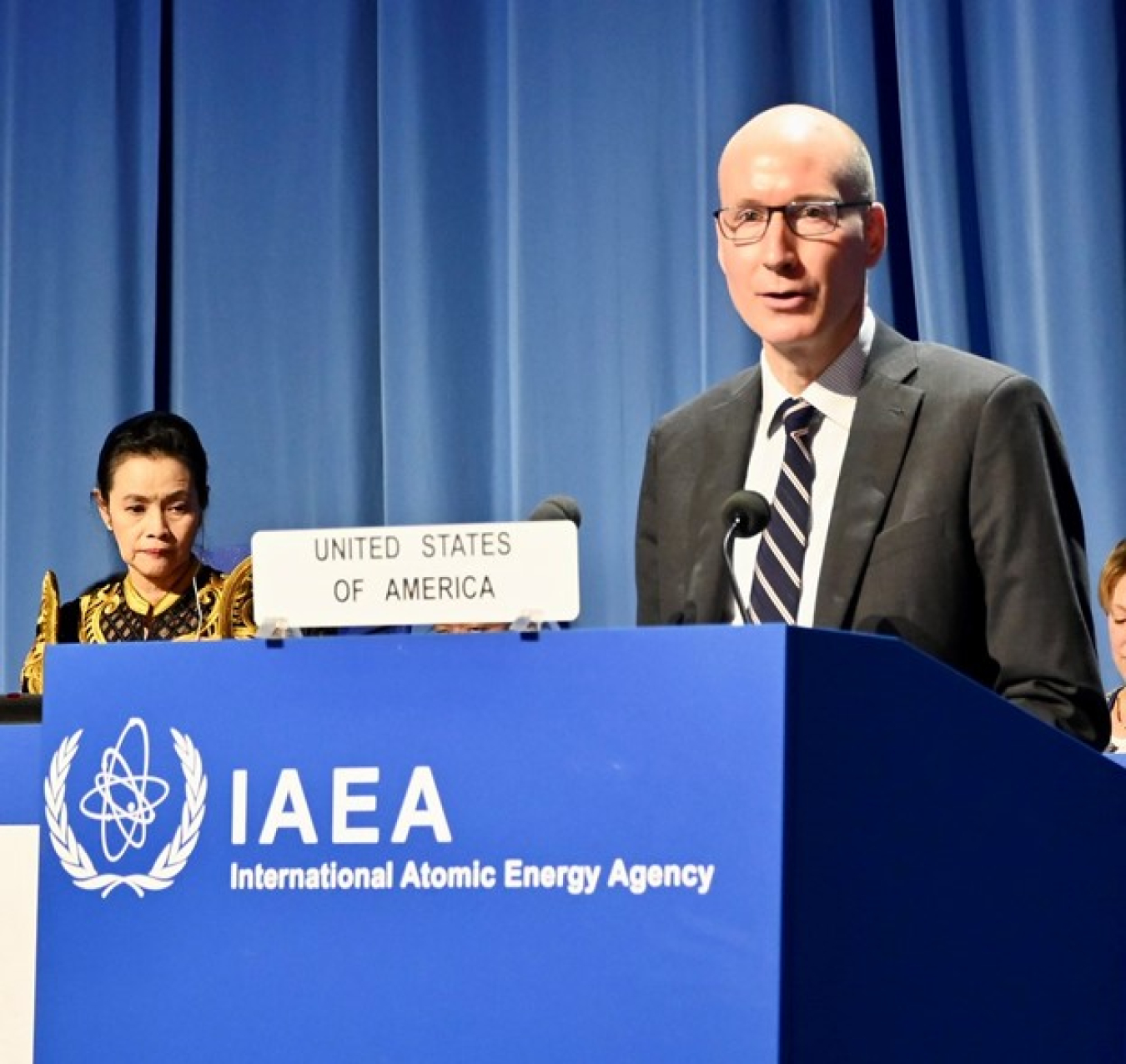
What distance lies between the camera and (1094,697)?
1.92 meters

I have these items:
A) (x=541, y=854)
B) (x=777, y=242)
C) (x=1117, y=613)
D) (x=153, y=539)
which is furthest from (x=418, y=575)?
(x=1117, y=613)

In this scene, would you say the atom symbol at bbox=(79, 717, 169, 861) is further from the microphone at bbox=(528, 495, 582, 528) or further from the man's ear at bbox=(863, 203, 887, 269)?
the man's ear at bbox=(863, 203, 887, 269)

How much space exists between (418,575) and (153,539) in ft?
7.71

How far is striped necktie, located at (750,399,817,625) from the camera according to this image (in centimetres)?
205

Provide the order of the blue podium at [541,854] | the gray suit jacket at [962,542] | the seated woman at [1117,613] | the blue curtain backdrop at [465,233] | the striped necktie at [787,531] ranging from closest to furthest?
1. the blue podium at [541,854]
2. the gray suit jacket at [962,542]
3. the striped necktie at [787,531]
4. the seated woman at [1117,613]
5. the blue curtain backdrop at [465,233]

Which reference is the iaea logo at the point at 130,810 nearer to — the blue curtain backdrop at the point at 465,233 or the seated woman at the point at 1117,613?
the seated woman at the point at 1117,613

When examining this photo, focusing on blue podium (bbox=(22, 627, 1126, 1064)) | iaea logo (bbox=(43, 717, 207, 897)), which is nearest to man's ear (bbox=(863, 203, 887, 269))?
blue podium (bbox=(22, 627, 1126, 1064))

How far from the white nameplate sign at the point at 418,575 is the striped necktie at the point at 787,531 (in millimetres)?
555

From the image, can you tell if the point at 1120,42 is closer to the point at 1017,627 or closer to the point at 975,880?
the point at 1017,627

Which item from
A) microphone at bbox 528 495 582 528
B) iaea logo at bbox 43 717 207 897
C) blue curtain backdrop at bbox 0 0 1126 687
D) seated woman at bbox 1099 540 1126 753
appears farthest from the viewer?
blue curtain backdrop at bbox 0 0 1126 687

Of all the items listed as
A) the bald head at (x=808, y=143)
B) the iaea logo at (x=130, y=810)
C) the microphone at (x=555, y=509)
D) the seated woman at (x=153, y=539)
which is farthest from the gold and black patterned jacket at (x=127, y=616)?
the iaea logo at (x=130, y=810)

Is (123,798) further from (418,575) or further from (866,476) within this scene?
(866,476)

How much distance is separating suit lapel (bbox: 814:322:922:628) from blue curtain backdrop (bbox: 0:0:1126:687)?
2.23 meters

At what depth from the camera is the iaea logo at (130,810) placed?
152cm
